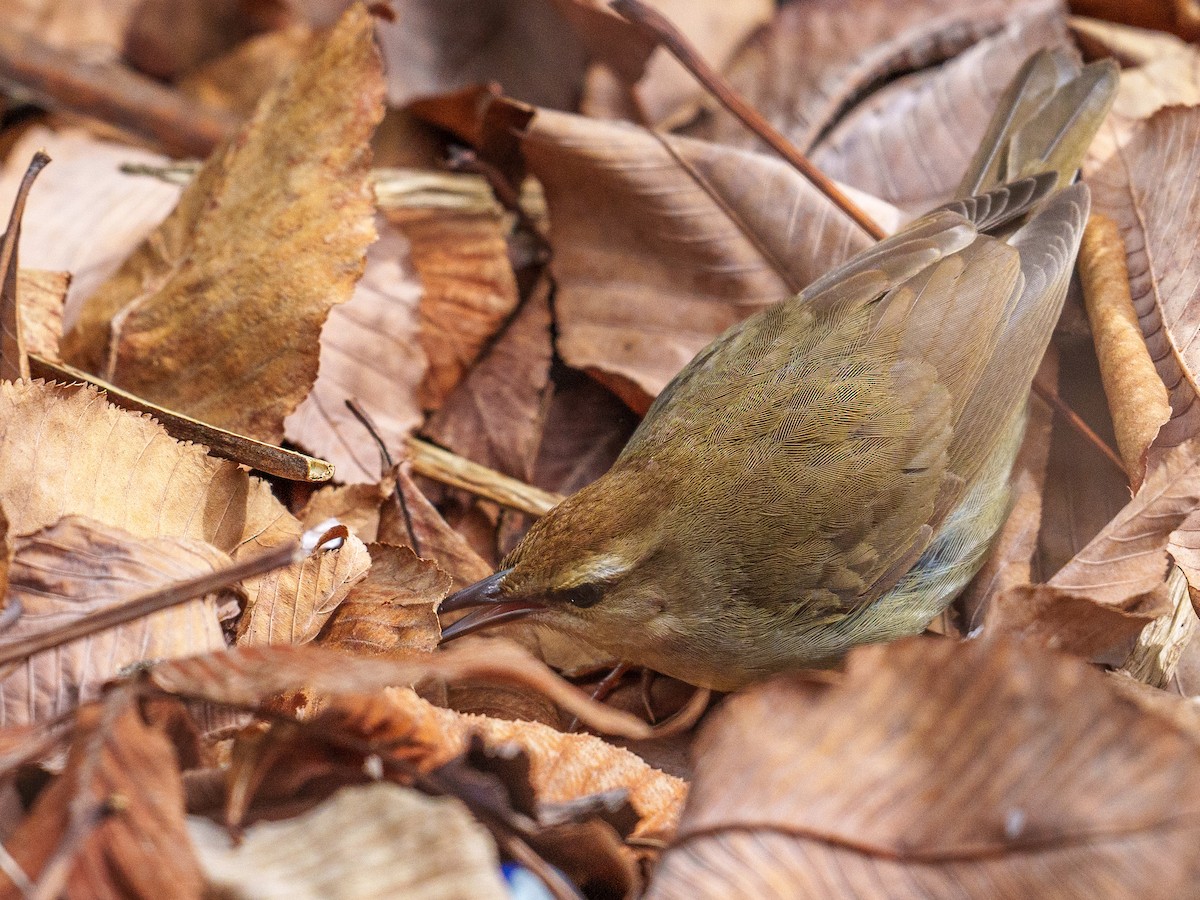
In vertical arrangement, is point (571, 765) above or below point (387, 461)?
below

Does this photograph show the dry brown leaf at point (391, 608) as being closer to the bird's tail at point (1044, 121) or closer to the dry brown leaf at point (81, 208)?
the dry brown leaf at point (81, 208)

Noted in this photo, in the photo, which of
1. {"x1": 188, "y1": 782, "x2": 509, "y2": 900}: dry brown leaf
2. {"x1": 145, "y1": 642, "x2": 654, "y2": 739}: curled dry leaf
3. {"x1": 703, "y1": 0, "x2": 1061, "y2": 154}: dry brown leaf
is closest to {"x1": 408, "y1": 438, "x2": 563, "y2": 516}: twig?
{"x1": 145, "y1": 642, "x2": 654, "y2": 739}: curled dry leaf

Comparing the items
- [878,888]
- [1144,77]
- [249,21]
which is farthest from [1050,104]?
[249,21]

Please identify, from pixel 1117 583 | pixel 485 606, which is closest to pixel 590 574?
pixel 485 606

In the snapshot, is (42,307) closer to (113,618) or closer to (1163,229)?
(113,618)

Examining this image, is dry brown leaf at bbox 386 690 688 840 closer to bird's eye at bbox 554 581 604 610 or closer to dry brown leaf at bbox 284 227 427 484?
bird's eye at bbox 554 581 604 610

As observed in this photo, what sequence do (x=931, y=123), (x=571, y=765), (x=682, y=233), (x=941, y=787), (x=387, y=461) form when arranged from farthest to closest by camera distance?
(x=931, y=123) < (x=682, y=233) < (x=387, y=461) < (x=571, y=765) < (x=941, y=787)
